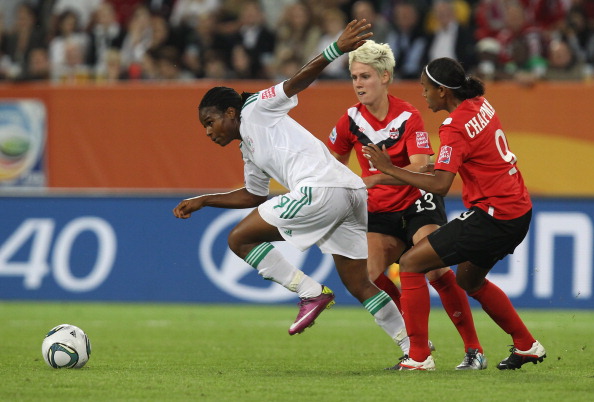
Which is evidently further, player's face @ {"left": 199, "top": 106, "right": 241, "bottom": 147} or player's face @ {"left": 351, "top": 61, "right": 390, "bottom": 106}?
player's face @ {"left": 351, "top": 61, "right": 390, "bottom": 106}

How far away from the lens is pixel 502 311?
7.23 meters

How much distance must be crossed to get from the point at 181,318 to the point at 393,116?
15.4 ft

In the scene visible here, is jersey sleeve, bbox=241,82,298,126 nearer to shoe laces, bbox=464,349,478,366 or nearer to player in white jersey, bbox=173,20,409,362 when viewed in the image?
player in white jersey, bbox=173,20,409,362

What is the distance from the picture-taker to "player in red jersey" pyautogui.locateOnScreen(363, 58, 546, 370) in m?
6.69

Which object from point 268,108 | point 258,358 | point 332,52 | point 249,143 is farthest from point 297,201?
point 258,358

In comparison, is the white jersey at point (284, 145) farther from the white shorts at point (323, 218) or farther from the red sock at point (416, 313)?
the red sock at point (416, 313)

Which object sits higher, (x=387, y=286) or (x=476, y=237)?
(x=476, y=237)

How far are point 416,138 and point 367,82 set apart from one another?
52 centimetres

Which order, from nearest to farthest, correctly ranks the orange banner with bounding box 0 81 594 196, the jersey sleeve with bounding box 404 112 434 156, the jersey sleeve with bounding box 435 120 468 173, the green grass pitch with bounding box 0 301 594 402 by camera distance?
the green grass pitch with bounding box 0 301 594 402, the jersey sleeve with bounding box 435 120 468 173, the jersey sleeve with bounding box 404 112 434 156, the orange banner with bounding box 0 81 594 196

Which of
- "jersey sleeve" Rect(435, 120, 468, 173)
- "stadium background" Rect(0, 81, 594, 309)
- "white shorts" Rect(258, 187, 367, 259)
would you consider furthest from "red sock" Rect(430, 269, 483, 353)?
"stadium background" Rect(0, 81, 594, 309)

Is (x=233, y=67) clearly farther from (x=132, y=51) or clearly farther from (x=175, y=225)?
(x=175, y=225)

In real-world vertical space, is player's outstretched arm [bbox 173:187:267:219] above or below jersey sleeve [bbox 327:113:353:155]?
below

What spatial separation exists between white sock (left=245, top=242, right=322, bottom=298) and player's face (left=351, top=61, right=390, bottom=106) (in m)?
1.27

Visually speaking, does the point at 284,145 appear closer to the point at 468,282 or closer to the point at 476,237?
the point at 476,237
